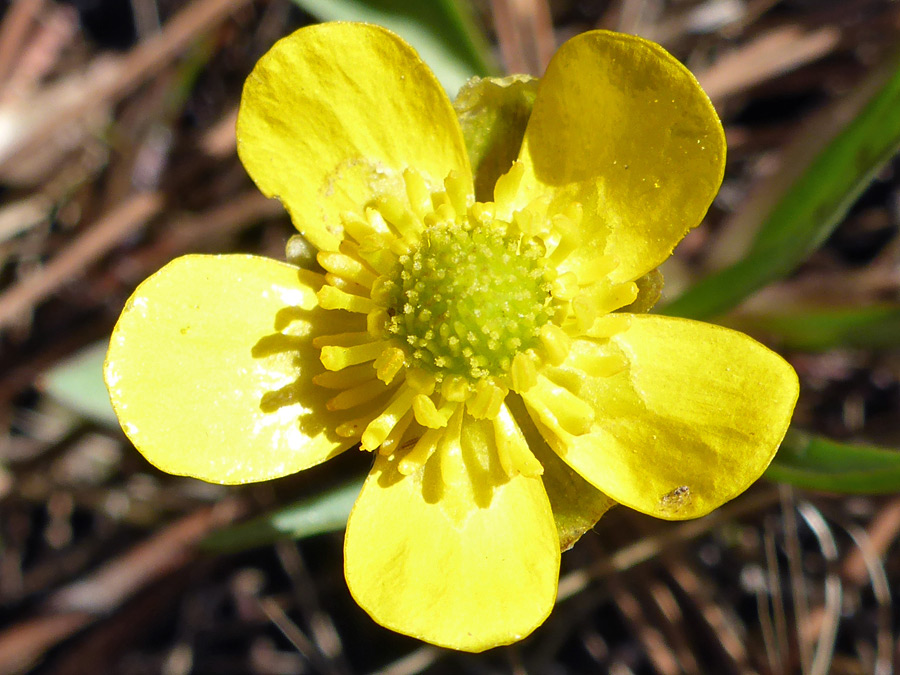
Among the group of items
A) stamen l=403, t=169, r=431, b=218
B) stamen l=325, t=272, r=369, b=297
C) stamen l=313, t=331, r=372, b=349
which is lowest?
stamen l=313, t=331, r=372, b=349

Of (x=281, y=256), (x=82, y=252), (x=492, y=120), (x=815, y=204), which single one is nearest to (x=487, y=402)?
(x=492, y=120)

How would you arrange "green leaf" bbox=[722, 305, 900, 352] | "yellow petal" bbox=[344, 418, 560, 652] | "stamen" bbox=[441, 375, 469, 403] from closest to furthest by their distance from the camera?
"yellow petal" bbox=[344, 418, 560, 652] < "stamen" bbox=[441, 375, 469, 403] < "green leaf" bbox=[722, 305, 900, 352]

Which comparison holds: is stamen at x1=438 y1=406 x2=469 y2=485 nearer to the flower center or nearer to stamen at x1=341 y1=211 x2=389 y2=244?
the flower center

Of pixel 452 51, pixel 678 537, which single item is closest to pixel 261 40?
pixel 452 51

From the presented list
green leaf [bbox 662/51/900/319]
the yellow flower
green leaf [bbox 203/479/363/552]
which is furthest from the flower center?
green leaf [bbox 662/51/900/319]

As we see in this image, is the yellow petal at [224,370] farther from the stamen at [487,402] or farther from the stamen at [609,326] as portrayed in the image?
the stamen at [609,326]

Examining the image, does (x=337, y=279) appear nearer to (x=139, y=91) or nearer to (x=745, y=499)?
(x=745, y=499)
